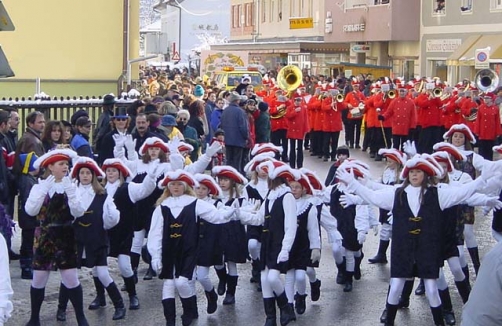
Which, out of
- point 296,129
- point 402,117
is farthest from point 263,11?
point 296,129

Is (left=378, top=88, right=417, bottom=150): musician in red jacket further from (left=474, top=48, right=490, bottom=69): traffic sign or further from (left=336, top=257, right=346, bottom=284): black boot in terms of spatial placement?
(left=336, top=257, right=346, bottom=284): black boot

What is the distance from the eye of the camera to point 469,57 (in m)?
35.8

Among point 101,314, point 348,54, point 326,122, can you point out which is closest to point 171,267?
point 101,314

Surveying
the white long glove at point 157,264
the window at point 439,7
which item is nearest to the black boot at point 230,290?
the white long glove at point 157,264

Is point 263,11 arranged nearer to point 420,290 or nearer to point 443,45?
point 443,45

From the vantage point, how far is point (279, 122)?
23031 millimetres

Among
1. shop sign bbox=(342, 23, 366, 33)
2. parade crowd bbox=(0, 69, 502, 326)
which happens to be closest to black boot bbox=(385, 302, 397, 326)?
parade crowd bbox=(0, 69, 502, 326)

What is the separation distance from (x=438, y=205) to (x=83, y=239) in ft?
10.2

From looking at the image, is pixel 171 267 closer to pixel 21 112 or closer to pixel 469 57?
pixel 21 112

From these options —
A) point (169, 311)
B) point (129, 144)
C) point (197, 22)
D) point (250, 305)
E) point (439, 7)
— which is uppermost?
point (197, 22)

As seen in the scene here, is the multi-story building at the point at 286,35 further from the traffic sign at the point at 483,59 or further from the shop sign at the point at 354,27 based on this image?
the traffic sign at the point at 483,59

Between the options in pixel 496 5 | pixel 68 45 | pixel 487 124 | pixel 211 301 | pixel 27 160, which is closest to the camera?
pixel 211 301

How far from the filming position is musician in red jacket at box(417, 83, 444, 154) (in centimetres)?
2391

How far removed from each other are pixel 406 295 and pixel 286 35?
157 ft
